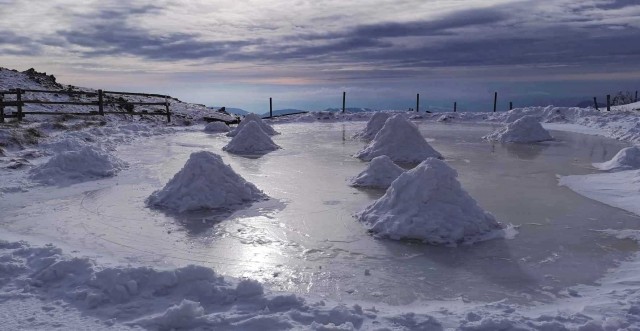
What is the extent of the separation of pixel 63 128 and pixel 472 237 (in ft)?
59.2

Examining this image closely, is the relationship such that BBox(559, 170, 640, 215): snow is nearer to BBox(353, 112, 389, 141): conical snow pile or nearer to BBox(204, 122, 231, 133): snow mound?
BBox(353, 112, 389, 141): conical snow pile

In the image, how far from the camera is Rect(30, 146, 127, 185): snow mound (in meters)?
11.6

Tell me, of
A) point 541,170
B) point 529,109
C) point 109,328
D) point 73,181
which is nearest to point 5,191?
point 73,181

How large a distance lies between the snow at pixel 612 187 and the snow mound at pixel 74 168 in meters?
11.1

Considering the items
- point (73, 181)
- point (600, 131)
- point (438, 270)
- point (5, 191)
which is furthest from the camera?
point (600, 131)

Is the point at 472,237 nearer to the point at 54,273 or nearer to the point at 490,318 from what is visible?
the point at 490,318

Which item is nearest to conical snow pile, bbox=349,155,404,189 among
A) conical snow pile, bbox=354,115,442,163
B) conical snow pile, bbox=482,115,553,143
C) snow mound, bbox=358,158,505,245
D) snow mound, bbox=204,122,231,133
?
snow mound, bbox=358,158,505,245

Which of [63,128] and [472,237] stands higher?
[63,128]

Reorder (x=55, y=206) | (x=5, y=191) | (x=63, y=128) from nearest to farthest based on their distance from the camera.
Answer: (x=55, y=206)
(x=5, y=191)
(x=63, y=128)

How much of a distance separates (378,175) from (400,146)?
5.08 metres

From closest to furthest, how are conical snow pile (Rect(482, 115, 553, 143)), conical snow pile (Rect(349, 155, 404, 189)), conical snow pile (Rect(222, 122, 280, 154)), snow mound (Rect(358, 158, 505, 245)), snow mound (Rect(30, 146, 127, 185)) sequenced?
snow mound (Rect(358, 158, 505, 245))
conical snow pile (Rect(349, 155, 404, 189))
snow mound (Rect(30, 146, 127, 185))
conical snow pile (Rect(222, 122, 280, 154))
conical snow pile (Rect(482, 115, 553, 143))

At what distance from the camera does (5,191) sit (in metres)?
10.5

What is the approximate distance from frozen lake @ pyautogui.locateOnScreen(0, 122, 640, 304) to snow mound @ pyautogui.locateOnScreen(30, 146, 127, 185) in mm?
492

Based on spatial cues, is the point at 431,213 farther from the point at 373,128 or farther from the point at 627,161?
the point at 373,128
